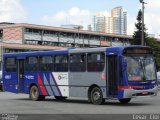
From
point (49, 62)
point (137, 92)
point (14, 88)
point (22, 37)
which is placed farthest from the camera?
point (22, 37)

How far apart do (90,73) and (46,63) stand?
382 centimetres

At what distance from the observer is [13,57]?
28.1 m

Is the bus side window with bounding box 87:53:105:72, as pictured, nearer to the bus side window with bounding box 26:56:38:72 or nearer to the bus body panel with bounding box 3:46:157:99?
the bus body panel with bounding box 3:46:157:99

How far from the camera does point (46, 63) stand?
25719mm

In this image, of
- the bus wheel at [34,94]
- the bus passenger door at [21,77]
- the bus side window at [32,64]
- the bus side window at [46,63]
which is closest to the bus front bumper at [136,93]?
the bus side window at [46,63]

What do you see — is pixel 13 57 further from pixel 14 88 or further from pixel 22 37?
pixel 22 37

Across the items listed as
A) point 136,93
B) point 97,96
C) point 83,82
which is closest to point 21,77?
point 83,82

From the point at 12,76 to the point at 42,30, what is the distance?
92401 millimetres

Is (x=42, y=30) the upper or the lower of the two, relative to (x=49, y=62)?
upper

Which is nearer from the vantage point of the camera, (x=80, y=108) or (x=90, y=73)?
(x=80, y=108)

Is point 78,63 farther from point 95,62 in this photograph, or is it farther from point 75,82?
point 95,62

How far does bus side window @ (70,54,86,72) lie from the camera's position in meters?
23.2

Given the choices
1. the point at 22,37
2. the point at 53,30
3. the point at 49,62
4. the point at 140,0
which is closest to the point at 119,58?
the point at 49,62

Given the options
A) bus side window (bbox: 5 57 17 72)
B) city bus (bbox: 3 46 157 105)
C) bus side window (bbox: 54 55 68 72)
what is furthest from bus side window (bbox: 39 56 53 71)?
bus side window (bbox: 5 57 17 72)
